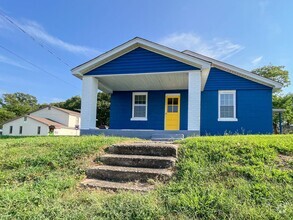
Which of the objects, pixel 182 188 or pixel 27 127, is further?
pixel 27 127

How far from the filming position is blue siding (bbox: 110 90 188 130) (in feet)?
42.3

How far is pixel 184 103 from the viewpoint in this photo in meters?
12.8

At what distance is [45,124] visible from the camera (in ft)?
120

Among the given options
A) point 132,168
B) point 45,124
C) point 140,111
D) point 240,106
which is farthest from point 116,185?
point 45,124

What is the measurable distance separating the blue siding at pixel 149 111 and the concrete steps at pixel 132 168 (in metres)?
7.56

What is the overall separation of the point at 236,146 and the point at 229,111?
7644 mm

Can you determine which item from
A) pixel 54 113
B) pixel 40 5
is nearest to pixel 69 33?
pixel 40 5

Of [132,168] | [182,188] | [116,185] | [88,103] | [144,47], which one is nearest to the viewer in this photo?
[182,188]

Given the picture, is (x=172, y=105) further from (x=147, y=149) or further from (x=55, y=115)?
(x=55, y=115)

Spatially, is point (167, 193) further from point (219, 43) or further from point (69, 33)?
point (69, 33)

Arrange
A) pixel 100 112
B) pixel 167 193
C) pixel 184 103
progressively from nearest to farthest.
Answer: pixel 167 193 → pixel 184 103 → pixel 100 112

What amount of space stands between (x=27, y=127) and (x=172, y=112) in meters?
33.3

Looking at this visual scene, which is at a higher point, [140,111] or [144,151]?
[140,111]

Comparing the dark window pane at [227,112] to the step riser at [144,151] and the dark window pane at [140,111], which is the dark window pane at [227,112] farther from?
the step riser at [144,151]
